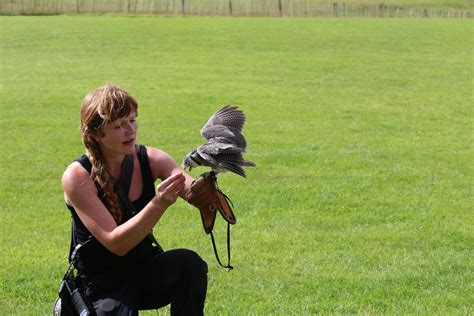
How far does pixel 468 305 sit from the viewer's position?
6.20 m

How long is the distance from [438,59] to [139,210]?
898 inches

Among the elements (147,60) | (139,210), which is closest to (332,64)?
(147,60)

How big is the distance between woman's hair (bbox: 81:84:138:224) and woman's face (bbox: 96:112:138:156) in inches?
0.8

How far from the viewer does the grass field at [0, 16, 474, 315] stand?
261 inches

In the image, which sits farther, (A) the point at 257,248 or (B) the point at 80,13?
(B) the point at 80,13

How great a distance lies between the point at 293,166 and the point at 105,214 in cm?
703

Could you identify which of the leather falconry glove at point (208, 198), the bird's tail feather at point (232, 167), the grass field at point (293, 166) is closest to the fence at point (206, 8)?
the grass field at point (293, 166)

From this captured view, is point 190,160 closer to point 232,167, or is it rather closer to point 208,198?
point 232,167

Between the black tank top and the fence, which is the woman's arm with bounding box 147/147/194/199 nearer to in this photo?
the black tank top

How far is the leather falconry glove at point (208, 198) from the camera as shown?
447 cm

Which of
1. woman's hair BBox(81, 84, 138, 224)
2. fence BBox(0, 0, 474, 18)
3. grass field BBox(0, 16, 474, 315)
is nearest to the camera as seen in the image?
woman's hair BBox(81, 84, 138, 224)

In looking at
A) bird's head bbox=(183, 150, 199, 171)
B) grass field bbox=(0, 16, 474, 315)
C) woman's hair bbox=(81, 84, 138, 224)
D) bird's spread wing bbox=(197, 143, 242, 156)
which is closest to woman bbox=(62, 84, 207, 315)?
woman's hair bbox=(81, 84, 138, 224)

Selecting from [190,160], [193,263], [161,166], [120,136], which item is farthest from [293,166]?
[190,160]

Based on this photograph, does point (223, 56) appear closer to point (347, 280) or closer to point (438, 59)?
point (438, 59)
